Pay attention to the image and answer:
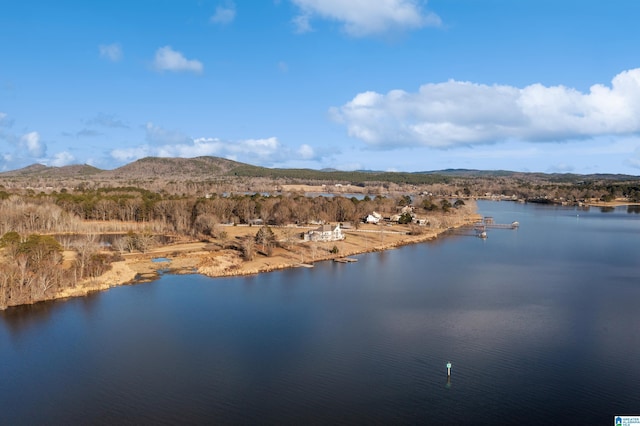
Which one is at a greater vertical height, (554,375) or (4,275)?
(4,275)

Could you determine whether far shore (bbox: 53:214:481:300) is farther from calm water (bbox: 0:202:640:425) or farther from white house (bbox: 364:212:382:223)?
white house (bbox: 364:212:382:223)

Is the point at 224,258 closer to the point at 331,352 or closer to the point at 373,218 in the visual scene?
the point at 331,352

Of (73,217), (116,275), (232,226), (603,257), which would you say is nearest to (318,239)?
(232,226)

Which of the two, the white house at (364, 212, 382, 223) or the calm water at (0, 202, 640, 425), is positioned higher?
the white house at (364, 212, 382, 223)

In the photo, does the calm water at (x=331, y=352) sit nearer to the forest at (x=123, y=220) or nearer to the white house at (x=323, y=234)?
the forest at (x=123, y=220)

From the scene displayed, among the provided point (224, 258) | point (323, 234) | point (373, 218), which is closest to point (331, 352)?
point (224, 258)

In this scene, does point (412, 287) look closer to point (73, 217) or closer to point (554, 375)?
point (554, 375)

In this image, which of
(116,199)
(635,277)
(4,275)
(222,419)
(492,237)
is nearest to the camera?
(222,419)

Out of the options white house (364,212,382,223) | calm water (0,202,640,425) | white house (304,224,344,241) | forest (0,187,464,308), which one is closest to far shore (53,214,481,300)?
white house (304,224,344,241)
